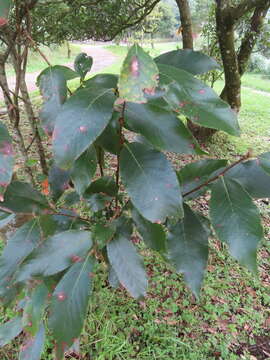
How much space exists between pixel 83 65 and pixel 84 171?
269mm

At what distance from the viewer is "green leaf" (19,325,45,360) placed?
2.64 ft

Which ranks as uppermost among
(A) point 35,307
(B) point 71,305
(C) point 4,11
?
(C) point 4,11

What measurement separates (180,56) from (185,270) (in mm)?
423

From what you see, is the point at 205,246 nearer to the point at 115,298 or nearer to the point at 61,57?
the point at 115,298

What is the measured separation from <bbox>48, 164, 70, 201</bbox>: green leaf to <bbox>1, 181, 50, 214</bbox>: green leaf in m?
0.06

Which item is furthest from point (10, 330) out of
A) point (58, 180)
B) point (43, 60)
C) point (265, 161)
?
point (43, 60)

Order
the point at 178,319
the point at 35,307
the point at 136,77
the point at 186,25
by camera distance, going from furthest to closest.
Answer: the point at 186,25 < the point at 178,319 < the point at 35,307 < the point at 136,77

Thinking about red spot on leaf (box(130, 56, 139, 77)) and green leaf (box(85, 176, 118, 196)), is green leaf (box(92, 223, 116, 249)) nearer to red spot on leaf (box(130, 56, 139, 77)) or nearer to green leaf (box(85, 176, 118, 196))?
green leaf (box(85, 176, 118, 196))

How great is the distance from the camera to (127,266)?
21.8 inches

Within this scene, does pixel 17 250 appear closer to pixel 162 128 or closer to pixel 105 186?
pixel 105 186

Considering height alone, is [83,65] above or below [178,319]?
above

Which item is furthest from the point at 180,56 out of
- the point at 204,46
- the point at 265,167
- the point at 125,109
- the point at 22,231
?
the point at 204,46

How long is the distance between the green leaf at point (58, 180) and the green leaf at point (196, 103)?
35 cm

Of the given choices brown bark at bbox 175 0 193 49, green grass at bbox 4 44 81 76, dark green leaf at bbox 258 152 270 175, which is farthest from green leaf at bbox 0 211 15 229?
green grass at bbox 4 44 81 76
